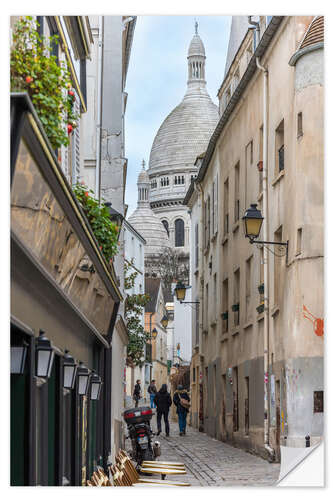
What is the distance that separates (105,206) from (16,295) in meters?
4.48

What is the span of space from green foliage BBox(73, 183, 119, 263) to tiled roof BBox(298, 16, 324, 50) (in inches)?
109

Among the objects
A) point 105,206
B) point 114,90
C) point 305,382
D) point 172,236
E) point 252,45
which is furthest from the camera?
point 172,236

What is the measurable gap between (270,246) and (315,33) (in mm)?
4380

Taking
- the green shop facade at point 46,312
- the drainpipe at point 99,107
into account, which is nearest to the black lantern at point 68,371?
the green shop facade at point 46,312

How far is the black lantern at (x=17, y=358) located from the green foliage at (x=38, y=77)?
154 cm

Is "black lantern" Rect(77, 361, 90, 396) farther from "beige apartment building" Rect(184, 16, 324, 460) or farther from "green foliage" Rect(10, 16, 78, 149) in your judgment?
"green foliage" Rect(10, 16, 78, 149)

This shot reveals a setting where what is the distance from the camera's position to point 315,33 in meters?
10.0

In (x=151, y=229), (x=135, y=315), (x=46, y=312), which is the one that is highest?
(x=151, y=229)

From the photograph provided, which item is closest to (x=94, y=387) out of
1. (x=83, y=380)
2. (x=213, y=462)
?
(x=83, y=380)

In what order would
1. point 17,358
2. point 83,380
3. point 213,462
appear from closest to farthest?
point 17,358
point 83,380
point 213,462

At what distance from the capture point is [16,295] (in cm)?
714

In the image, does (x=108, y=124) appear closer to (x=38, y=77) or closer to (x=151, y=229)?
(x=38, y=77)
